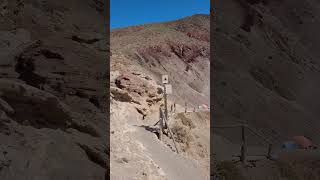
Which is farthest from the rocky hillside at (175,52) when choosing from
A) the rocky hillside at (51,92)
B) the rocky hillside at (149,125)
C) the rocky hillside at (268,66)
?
the rocky hillside at (51,92)

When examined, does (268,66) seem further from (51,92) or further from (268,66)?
(51,92)

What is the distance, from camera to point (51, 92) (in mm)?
5336

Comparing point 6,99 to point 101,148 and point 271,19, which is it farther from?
point 271,19

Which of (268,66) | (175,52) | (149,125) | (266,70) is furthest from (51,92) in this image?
(175,52)

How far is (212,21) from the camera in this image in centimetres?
1377

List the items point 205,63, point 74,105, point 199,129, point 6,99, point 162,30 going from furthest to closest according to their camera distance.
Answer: point 162,30 → point 205,63 → point 199,129 → point 74,105 → point 6,99

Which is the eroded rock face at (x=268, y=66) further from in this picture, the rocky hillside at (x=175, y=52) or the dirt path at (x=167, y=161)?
the rocky hillside at (x=175, y=52)

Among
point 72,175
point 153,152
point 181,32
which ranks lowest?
point 153,152

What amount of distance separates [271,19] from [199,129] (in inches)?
252

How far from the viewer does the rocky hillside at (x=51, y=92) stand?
3.95m

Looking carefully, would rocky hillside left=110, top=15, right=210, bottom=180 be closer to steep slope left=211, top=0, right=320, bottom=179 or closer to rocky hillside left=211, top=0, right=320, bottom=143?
steep slope left=211, top=0, right=320, bottom=179

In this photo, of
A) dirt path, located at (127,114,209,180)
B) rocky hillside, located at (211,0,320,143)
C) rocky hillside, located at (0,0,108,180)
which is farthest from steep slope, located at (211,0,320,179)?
rocky hillside, located at (0,0,108,180)

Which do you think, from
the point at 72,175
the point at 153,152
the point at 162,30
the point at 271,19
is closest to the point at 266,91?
the point at 271,19

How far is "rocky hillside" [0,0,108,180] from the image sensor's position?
395 cm
